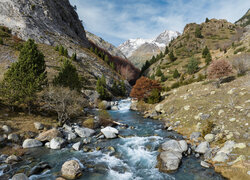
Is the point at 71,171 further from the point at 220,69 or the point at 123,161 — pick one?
the point at 220,69

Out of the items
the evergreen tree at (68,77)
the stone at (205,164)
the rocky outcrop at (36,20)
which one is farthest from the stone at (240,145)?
the rocky outcrop at (36,20)

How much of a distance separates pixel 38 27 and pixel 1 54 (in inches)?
1162

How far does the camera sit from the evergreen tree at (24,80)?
66.4ft

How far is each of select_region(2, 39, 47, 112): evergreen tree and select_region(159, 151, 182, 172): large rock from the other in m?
20.9

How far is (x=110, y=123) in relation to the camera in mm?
23844

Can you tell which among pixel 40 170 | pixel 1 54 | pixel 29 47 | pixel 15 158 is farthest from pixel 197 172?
pixel 1 54

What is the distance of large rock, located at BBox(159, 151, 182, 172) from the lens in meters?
11.4

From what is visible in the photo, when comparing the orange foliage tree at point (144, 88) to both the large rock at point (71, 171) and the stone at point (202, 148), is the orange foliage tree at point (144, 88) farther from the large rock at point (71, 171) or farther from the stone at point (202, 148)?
→ the large rock at point (71, 171)

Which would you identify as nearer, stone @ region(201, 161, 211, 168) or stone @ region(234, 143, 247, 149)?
stone @ region(201, 161, 211, 168)

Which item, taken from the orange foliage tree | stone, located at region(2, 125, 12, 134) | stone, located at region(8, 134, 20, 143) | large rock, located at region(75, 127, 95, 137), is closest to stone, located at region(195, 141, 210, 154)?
large rock, located at region(75, 127, 95, 137)

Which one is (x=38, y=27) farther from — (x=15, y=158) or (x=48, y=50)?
(x=15, y=158)

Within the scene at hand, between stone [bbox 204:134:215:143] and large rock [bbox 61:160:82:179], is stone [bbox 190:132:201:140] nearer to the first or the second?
stone [bbox 204:134:215:143]

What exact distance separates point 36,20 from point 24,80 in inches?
2634

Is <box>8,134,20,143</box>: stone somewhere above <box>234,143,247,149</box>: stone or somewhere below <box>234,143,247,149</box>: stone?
below
